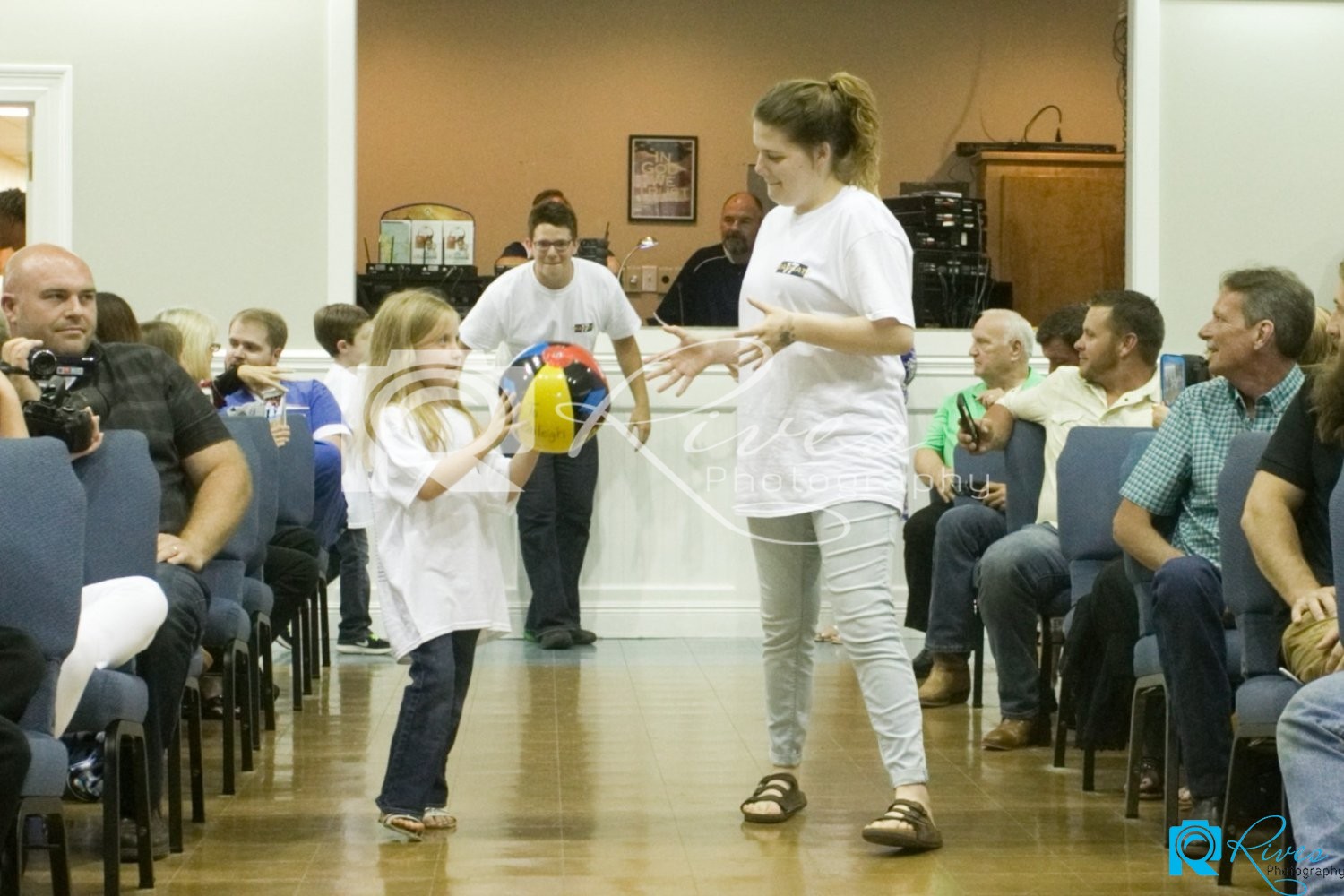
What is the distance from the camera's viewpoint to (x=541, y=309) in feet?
22.4

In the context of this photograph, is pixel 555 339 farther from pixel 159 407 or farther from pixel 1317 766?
pixel 1317 766

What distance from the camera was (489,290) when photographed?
6844 mm

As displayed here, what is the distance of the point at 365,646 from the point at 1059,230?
200 inches

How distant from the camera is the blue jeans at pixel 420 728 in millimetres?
3529

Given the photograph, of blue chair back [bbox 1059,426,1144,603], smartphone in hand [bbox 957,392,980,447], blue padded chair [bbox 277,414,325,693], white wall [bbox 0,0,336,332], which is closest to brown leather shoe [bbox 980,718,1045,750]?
blue chair back [bbox 1059,426,1144,603]

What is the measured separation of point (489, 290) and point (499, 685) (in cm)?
175

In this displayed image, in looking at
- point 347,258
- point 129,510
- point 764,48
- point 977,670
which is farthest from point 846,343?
point 764,48

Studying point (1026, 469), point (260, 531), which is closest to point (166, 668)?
point (260, 531)

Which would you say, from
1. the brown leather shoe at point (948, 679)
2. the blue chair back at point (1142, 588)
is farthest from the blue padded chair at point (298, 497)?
the blue chair back at point (1142, 588)

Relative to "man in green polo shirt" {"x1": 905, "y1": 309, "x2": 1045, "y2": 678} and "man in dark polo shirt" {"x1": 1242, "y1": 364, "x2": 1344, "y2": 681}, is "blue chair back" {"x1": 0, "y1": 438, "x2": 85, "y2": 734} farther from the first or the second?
"man in green polo shirt" {"x1": 905, "y1": 309, "x2": 1045, "y2": 678}

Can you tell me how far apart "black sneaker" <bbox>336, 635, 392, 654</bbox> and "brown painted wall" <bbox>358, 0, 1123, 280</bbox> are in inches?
192

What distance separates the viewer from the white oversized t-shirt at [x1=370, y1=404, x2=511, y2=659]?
11.6ft

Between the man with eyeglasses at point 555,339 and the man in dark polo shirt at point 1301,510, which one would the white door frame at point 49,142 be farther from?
the man in dark polo shirt at point 1301,510

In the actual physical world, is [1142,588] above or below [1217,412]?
below
